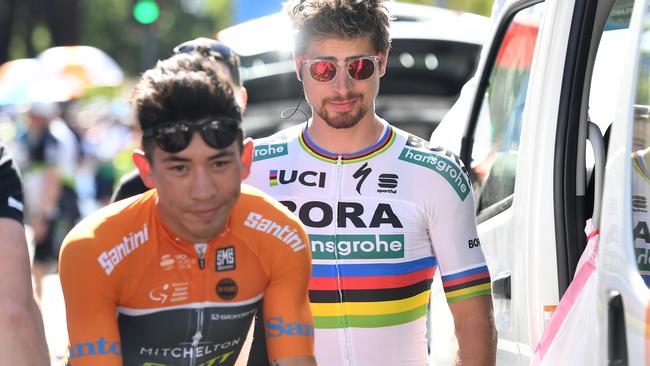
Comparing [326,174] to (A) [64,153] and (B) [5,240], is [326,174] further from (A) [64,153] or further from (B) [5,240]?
(A) [64,153]

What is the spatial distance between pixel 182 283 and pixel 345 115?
3.72 ft

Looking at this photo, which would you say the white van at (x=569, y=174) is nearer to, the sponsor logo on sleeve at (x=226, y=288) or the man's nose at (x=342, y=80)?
the man's nose at (x=342, y=80)

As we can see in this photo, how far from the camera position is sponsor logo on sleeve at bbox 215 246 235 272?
3.34m

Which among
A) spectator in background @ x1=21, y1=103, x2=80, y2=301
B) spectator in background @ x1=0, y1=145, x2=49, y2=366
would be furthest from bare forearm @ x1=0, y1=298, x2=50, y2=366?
spectator in background @ x1=21, y1=103, x2=80, y2=301

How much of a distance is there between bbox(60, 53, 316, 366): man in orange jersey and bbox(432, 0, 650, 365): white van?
786mm

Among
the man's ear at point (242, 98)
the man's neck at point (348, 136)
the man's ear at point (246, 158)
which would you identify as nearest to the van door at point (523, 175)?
the man's neck at point (348, 136)

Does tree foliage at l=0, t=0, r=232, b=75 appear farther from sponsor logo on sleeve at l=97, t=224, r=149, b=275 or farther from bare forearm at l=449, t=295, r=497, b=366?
sponsor logo on sleeve at l=97, t=224, r=149, b=275

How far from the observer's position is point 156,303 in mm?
3283

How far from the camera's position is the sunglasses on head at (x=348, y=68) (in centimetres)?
422

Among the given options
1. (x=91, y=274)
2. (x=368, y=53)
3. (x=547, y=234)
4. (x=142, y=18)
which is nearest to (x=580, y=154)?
(x=547, y=234)

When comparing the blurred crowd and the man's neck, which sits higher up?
the blurred crowd

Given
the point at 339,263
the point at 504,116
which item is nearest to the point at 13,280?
the point at 339,263

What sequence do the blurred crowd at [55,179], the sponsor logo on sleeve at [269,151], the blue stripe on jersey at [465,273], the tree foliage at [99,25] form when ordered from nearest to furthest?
the blue stripe on jersey at [465,273] → the sponsor logo on sleeve at [269,151] → the blurred crowd at [55,179] → the tree foliage at [99,25]

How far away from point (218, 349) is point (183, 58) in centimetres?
78
